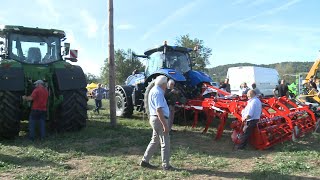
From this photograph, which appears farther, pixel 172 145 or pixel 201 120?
pixel 201 120

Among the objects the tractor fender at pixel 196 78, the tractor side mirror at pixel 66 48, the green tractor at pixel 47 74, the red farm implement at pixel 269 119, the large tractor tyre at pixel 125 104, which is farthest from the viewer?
the large tractor tyre at pixel 125 104

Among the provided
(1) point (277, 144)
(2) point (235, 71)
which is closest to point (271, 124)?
(1) point (277, 144)

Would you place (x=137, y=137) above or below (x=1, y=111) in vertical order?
below

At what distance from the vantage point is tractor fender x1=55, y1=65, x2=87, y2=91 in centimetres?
903

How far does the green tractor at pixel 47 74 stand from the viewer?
8945mm

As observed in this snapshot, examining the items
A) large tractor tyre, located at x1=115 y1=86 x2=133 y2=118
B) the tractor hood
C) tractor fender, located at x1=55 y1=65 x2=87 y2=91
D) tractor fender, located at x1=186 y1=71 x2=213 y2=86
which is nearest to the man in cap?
tractor fender, located at x1=55 y1=65 x2=87 y2=91

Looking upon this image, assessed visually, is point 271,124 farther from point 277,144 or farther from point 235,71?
point 235,71

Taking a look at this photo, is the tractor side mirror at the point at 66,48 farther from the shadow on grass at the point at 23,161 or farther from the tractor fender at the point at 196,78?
the shadow on grass at the point at 23,161

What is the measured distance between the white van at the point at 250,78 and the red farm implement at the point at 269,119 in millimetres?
12060

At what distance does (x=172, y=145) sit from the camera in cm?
802

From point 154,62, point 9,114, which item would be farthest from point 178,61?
point 9,114

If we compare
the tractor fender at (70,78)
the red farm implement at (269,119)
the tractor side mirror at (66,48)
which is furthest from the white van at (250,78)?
the tractor fender at (70,78)

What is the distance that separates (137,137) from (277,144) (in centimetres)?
307

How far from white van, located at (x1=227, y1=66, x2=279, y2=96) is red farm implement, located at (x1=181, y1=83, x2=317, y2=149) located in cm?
1206
